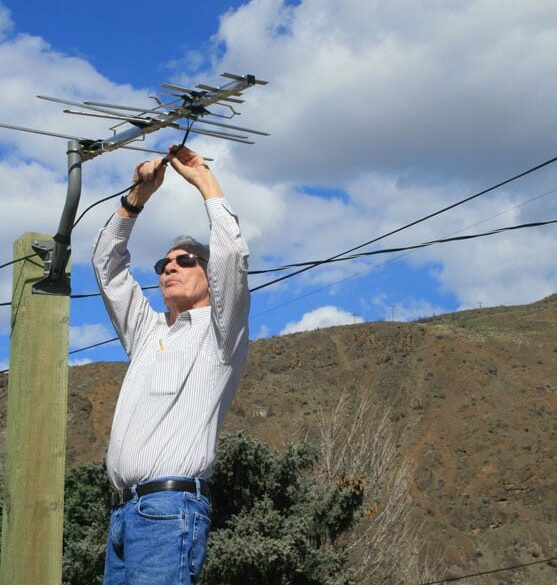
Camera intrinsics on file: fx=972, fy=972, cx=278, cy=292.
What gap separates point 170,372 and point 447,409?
4925 centimetres

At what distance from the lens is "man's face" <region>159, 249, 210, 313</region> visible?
3.95 m

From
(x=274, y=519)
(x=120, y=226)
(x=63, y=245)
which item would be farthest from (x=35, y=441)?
(x=274, y=519)

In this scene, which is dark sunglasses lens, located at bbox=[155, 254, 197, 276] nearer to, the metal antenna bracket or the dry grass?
the metal antenna bracket

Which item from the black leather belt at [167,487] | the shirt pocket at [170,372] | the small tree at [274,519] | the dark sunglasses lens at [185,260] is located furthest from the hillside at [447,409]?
the black leather belt at [167,487]

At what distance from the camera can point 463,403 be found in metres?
51.8

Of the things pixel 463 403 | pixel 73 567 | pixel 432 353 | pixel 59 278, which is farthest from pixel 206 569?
pixel 432 353

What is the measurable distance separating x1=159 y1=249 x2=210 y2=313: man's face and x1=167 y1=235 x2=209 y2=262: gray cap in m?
0.04

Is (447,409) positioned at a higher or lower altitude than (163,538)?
higher

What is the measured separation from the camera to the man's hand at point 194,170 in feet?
12.5

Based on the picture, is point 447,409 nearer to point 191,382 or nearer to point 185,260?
point 185,260

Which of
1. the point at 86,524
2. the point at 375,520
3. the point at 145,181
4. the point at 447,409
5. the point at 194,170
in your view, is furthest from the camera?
the point at 447,409

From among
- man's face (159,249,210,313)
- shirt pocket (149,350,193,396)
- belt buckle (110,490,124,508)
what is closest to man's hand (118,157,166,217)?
man's face (159,249,210,313)

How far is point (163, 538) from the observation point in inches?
130

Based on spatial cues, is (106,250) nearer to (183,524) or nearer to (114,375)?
(183,524)
